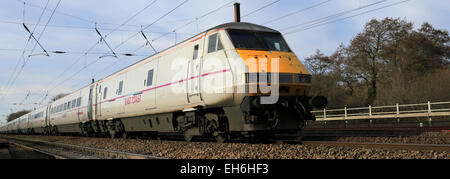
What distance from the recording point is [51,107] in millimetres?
30688

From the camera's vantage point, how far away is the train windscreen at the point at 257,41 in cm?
937

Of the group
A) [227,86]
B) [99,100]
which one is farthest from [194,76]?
[99,100]

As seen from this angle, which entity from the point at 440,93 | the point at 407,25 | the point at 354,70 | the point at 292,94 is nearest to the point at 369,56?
the point at 354,70

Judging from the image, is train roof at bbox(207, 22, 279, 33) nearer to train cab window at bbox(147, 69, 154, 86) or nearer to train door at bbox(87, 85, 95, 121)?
train cab window at bbox(147, 69, 154, 86)

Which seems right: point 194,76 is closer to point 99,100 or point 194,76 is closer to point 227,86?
point 227,86

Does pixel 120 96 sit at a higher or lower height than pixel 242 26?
lower

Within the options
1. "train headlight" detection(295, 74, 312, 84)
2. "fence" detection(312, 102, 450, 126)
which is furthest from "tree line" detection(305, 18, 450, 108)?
"train headlight" detection(295, 74, 312, 84)

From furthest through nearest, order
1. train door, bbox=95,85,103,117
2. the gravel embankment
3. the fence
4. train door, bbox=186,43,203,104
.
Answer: train door, bbox=95,85,103,117 < the fence < train door, bbox=186,43,203,104 < the gravel embankment

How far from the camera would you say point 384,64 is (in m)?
32.1

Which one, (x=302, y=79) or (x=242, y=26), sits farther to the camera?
(x=242, y=26)

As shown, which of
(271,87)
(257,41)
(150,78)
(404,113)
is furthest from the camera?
(404,113)

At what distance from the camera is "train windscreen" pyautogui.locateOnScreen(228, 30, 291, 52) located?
937 centimetres

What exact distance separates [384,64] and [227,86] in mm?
27415
